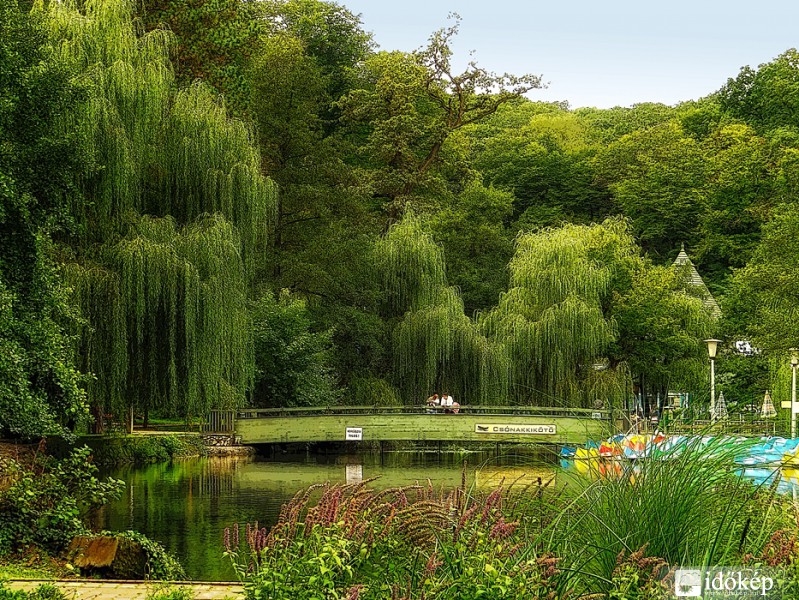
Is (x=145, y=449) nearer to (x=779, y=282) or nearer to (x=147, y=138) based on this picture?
(x=147, y=138)

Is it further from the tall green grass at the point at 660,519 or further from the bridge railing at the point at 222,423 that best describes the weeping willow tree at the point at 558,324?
the tall green grass at the point at 660,519

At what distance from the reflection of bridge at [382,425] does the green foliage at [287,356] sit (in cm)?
183

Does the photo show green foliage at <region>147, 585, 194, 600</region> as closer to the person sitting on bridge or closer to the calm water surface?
the calm water surface

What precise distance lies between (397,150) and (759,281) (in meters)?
19.2

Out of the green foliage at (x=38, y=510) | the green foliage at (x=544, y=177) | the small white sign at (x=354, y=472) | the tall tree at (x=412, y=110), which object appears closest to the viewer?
the green foliage at (x=38, y=510)

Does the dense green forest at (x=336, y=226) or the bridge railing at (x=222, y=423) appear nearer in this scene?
the dense green forest at (x=336, y=226)

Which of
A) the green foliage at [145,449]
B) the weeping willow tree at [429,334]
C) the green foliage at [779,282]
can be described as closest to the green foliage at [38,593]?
the green foliage at [145,449]

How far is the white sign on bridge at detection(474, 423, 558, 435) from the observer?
29.0 metres

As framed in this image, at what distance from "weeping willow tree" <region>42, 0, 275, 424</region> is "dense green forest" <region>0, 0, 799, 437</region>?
5 centimetres

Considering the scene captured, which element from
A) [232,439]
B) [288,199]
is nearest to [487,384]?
[232,439]

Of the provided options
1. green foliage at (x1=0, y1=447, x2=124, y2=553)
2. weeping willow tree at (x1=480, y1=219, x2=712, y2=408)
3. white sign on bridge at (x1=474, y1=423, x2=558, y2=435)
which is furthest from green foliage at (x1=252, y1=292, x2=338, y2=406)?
green foliage at (x1=0, y1=447, x2=124, y2=553)

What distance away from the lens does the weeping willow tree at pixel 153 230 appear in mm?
19406

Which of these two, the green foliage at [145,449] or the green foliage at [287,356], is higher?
the green foliage at [287,356]

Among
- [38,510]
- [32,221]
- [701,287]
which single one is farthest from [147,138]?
[701,287]
